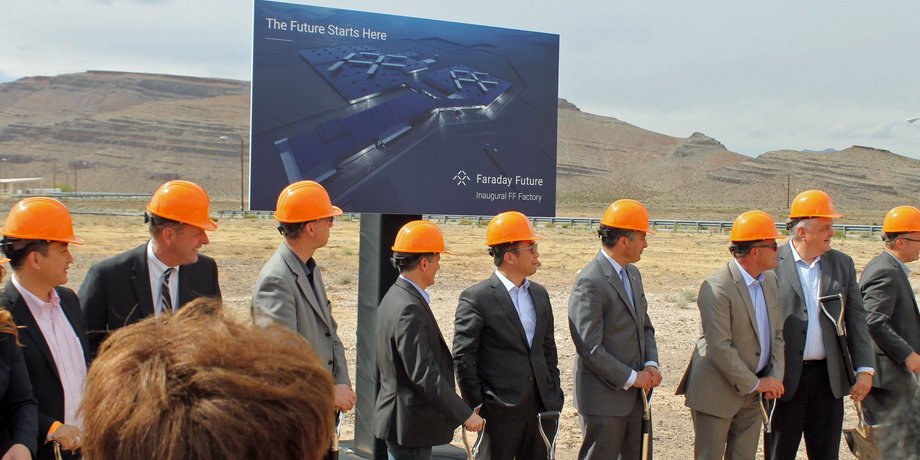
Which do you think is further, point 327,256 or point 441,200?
point 327,256

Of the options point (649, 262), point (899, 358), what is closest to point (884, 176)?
point (649, 262)

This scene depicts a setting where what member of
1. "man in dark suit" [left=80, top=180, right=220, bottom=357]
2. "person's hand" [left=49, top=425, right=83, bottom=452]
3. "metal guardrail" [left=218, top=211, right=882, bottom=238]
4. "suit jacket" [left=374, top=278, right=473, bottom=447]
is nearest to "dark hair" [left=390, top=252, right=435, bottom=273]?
"suit jacket" [left=374, top=278, right=473, bottom=447]

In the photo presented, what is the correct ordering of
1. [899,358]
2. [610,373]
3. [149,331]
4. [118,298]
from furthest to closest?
1. [899,358]
2. [610,373]
3. [118,298]
4. [149,331]

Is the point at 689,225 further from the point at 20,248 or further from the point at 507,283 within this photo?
the point at 20,248

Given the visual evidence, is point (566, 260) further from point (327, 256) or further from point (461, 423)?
point (461, 423)

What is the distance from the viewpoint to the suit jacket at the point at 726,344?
5820 millimetres

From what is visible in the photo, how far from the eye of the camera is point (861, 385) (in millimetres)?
6137

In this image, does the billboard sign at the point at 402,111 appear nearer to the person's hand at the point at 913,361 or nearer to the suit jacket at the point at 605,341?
the suit jacket at the point at 605,341

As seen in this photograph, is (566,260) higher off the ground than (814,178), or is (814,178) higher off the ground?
(814,178)

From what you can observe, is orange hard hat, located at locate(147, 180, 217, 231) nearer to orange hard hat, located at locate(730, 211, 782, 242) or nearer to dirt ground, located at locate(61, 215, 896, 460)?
dirt ground, located at locate(61, 215, 896, 460)

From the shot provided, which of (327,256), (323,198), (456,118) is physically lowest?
(327,256)

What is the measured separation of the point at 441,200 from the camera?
22.8 feet

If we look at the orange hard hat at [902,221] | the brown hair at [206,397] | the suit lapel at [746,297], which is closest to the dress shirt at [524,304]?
the suit lapel at [746,297]

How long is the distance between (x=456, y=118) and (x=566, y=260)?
2324cm
